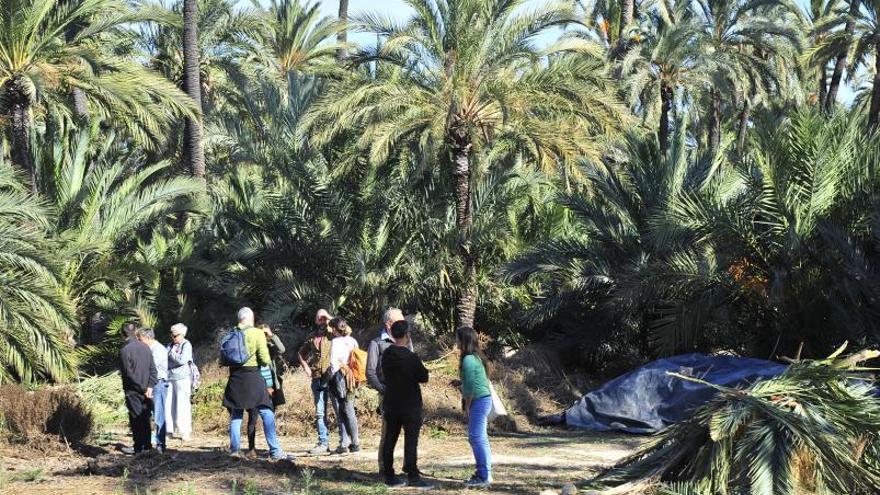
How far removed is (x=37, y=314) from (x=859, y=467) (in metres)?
11.4

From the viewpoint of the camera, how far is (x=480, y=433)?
914cm

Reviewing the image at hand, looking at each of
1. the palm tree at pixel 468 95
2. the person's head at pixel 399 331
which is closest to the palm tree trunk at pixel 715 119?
the palm tree at pixel 468 95

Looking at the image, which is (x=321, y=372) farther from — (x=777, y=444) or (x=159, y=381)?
(x=777, y=444)

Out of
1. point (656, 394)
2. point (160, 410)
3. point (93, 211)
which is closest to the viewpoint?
point (160, 410)

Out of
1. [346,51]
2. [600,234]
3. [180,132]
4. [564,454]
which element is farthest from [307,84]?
[346,51]

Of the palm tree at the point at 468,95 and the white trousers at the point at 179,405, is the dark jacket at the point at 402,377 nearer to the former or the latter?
the white trousers at the point at 179,405

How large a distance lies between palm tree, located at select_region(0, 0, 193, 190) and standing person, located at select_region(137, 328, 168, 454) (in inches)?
259

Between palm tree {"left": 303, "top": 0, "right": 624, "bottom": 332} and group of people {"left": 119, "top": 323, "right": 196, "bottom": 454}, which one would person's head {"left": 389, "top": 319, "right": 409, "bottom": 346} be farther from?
palm tree {"left": 303, "top": 0, "right": 624, "bottom": 332}

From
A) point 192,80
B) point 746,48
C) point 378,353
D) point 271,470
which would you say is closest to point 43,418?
point 271,470

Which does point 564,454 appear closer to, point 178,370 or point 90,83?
point 178,370

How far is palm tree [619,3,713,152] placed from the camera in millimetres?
27109

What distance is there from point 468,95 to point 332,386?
281 inches

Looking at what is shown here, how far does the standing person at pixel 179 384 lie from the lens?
1269 cm

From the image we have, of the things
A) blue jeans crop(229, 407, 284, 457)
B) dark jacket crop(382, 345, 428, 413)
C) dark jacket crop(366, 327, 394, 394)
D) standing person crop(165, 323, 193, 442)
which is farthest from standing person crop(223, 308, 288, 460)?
standing person crop(165, 323, 193, 442)
